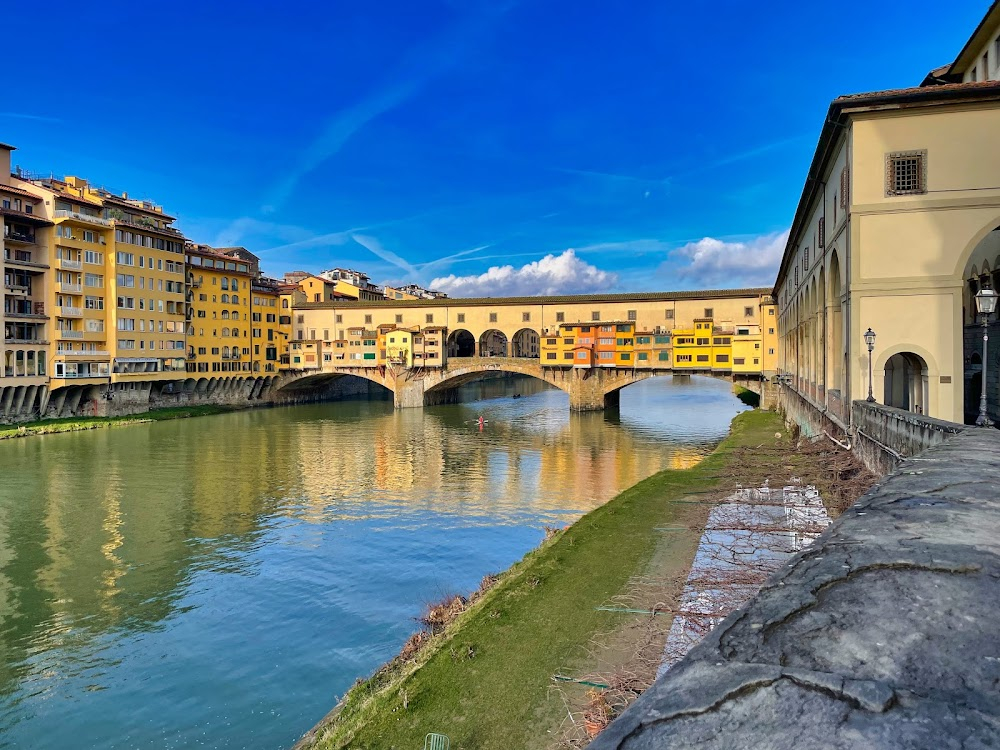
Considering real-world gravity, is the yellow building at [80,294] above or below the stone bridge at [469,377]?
above

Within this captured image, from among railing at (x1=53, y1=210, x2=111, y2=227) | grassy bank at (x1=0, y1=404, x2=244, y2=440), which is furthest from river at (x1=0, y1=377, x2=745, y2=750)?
railing at (x1=53, y1=210, x2=111, y2=227)

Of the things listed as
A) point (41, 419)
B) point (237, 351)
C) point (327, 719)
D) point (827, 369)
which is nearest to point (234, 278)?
point (237, 351)

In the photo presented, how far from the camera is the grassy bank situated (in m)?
40.3

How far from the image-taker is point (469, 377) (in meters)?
66.2

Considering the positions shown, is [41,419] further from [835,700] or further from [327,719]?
[835,700]

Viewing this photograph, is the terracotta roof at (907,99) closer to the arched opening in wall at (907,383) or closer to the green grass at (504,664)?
the arched opening in wall at (907,383)

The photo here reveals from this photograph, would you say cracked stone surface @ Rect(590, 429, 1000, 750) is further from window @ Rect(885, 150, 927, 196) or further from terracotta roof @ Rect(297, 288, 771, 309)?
terracotta roof @ Rect(297, 288, 771, 309)

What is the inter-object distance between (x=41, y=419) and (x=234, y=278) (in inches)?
911

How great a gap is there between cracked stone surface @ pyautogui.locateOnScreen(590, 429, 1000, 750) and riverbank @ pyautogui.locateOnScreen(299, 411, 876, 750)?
192 inches

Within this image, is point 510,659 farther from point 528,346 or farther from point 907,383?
point 528,346

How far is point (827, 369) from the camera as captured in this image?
22203 mm

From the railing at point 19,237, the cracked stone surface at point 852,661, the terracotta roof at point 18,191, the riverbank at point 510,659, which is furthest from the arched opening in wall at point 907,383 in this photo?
the terracotta roof at point 18,191

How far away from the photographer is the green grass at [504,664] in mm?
7285

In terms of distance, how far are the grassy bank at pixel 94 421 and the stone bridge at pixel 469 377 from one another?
13.7 m
